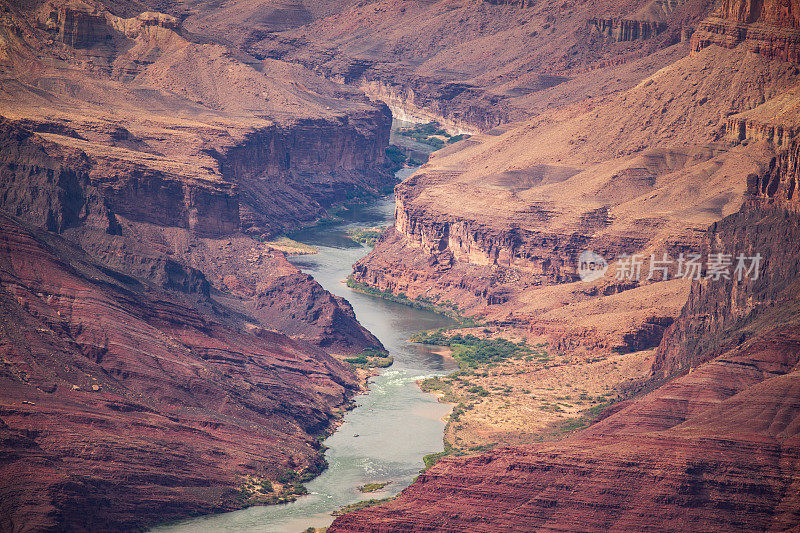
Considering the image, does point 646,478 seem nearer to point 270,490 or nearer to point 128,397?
point 270,490

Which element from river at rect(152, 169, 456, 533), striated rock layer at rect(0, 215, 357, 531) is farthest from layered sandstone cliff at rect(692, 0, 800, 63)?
striated rock layer at rect(0, 215, 357, 531)

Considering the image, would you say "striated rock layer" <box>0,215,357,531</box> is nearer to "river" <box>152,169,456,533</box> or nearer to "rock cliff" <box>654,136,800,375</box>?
"river" <box>152,169,456,533</box>

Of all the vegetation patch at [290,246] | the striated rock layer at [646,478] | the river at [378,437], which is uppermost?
the striated rock layer at [646,478]

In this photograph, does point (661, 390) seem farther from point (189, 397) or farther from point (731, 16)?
point (731, 16)

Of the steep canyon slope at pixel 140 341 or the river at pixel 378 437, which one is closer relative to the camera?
the steep canyon slope at pixel 140 341

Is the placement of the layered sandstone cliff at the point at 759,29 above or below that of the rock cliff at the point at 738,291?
above

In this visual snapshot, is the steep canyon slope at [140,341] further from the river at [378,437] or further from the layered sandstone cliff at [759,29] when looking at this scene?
the layered sandstone cliff at [759,29]

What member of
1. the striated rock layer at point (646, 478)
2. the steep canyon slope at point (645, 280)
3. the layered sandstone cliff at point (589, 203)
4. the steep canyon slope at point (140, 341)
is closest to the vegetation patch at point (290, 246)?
the layered sandstone cliff at point (589, 203)

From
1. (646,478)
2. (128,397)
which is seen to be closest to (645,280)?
(128,397)
